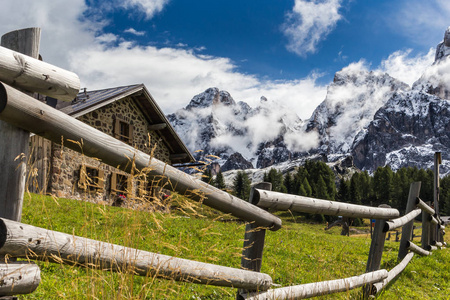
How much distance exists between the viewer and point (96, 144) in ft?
7.30

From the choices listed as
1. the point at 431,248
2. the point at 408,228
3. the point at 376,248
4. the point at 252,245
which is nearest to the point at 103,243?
the point at 252,245

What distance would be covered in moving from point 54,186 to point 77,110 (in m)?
3.36

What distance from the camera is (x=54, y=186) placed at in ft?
51.3

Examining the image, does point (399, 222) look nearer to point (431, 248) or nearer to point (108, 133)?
point (431, 248)

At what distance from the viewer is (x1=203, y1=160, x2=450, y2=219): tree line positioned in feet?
305

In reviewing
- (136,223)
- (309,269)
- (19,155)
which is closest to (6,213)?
Result: (19,155)

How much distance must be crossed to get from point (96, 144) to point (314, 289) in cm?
282

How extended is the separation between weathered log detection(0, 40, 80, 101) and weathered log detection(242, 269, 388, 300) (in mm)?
2223

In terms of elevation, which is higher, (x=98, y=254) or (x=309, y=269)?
(x=98, y=254)

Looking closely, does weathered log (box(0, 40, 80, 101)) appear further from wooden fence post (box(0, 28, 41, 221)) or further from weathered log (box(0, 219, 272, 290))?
weathered log (box(0, 219, 272, 290))

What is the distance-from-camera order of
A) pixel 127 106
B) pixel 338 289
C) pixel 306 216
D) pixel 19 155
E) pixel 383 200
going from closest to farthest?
pixel 19 155
pixel 338 289
pixel 127 106
pixel 306 216
pixel 383 200

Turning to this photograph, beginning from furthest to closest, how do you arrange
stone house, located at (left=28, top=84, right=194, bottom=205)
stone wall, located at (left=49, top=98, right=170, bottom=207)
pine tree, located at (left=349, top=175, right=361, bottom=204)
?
1. pine tree, located at (left=349, top=175, right=361, bottom=204)
2. stone wall, located at (left=49, top=98, right=170, bottom=207)
3. stone house, located at (left=28, top=84, right=194, bottom=205)

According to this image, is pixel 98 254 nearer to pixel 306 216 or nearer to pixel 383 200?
pixel 306 216

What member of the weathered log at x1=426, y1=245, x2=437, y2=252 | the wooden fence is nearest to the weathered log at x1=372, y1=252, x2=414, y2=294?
the wooden fence
